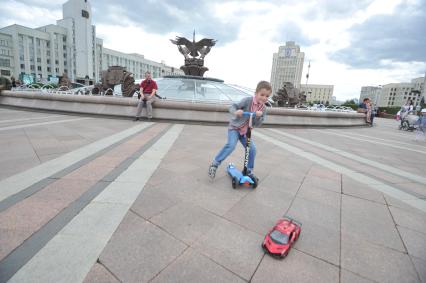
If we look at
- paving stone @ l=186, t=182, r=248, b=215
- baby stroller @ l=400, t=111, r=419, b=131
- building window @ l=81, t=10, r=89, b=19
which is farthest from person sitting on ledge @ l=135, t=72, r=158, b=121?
building window @ l=81, t=10, r=89, b=19

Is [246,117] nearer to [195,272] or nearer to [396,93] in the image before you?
[195,272]

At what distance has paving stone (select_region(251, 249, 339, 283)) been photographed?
1.54 m

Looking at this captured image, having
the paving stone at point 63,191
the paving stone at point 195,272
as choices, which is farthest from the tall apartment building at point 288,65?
the paving stone at point 195,272

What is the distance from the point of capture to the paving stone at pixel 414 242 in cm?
189

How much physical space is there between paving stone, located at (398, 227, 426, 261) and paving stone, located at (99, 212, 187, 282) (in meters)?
1.99

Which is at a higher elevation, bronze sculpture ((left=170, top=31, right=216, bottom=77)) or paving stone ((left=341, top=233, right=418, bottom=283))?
bronze sculpture ((left=170, top=31, right=216, bottom=77))

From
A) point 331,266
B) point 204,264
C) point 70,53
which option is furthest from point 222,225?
point 70,53

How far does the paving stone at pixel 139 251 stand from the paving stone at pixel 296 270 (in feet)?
2.12

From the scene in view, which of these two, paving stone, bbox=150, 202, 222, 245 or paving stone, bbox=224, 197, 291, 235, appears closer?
paving stone, bbox=150, 202, 222, 245

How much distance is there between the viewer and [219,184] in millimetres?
3057

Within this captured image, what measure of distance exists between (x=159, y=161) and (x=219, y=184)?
132cm

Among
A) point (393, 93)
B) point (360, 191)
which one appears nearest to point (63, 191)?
point (360, 191)

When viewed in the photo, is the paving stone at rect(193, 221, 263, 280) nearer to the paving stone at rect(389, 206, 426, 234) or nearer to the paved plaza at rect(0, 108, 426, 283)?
the paved plaza at rect(0, 108, 426, 283)

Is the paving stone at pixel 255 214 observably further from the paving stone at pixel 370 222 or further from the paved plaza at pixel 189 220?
the paving stone at pixel 370 222
